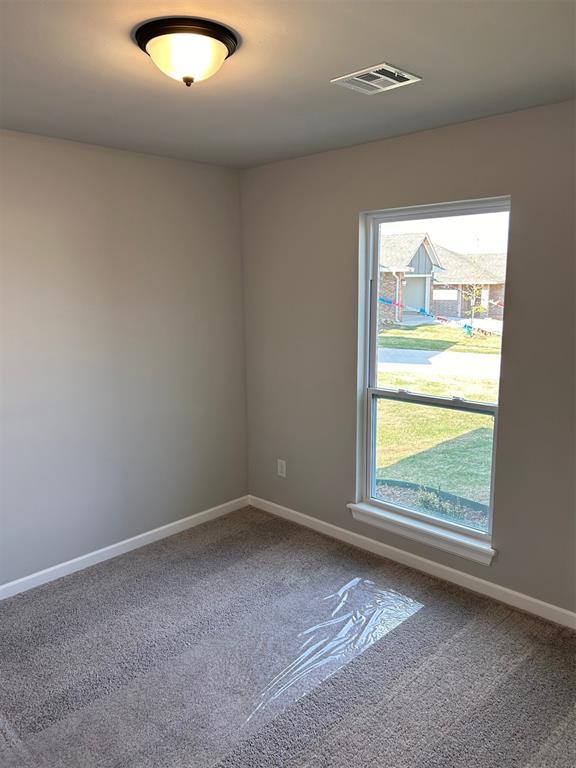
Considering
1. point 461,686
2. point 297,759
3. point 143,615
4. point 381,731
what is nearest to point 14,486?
point 143,615

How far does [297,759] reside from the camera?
206 cm

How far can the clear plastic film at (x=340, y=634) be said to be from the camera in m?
2.44

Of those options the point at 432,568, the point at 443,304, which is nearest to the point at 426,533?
the point at 432,568

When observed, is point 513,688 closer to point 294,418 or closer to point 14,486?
point 294,418

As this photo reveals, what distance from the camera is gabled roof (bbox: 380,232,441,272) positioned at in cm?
316

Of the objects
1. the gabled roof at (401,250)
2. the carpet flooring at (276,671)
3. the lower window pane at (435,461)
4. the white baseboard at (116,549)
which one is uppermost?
the gabled roof at (401,250)

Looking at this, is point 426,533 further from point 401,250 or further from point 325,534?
point 401,250

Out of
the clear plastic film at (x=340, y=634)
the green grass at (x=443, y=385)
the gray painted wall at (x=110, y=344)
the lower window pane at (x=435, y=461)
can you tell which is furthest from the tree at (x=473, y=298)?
the gray painted wall at (x=110, y=344)

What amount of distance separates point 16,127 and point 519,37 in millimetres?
2288

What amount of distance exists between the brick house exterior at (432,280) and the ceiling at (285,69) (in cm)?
63

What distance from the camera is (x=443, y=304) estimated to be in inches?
123

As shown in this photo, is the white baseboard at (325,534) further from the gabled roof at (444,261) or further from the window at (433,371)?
the gabled roof at (444,261)

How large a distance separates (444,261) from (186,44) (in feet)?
5.98

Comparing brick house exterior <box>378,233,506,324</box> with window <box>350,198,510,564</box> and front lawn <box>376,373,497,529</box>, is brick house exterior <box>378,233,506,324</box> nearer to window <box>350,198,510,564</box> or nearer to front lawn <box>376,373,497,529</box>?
window <box>350,198,510,564</box>
